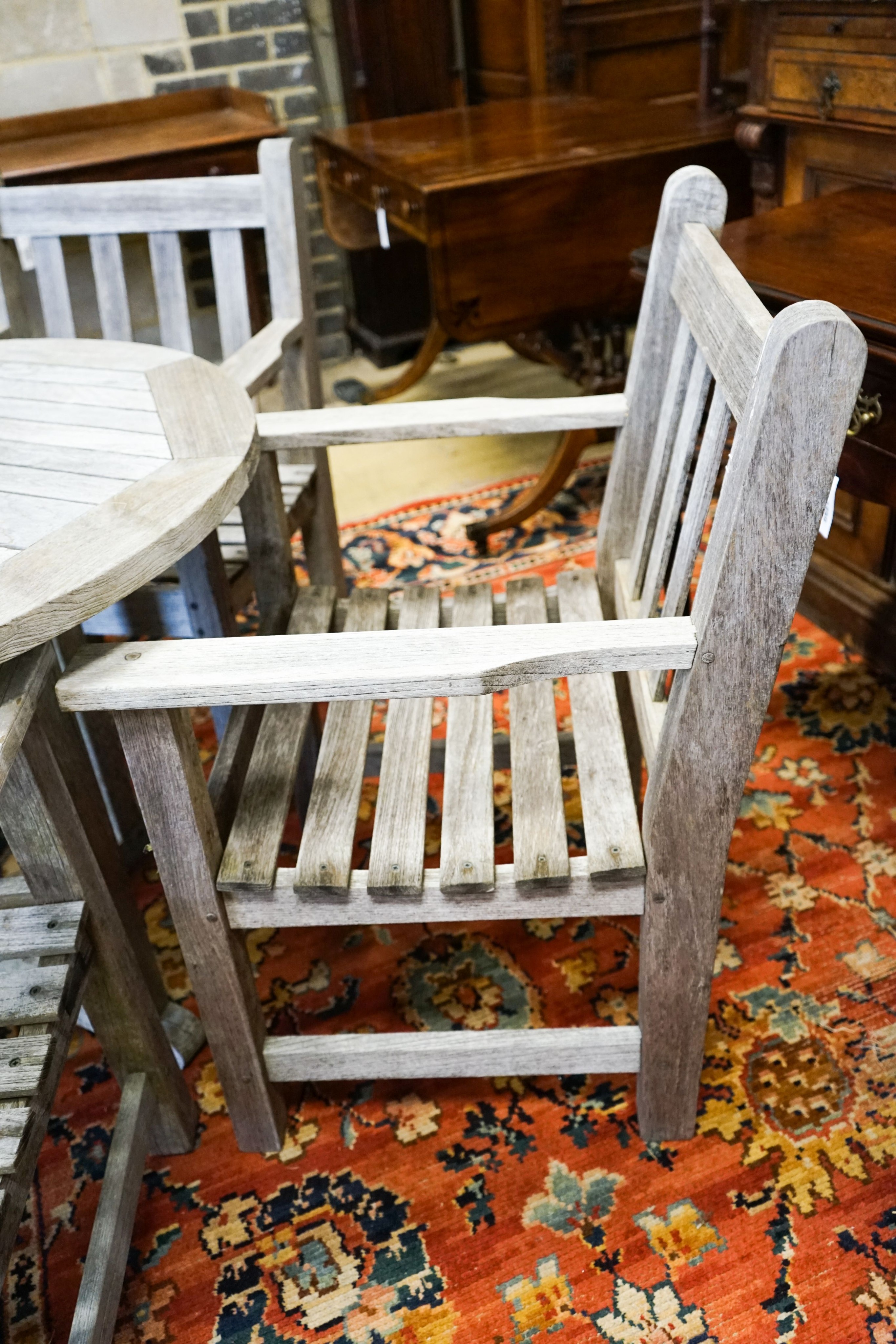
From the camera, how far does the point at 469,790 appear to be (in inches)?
50.6

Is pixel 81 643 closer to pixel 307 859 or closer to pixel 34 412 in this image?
pixel 34 412

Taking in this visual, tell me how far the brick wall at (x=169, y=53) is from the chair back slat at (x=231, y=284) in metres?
1.99

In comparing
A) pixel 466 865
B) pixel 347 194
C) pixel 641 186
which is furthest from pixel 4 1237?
pixel 347 194

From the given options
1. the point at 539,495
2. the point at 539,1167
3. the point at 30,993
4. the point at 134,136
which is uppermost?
the point at 134,136

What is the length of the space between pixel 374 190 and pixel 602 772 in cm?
217

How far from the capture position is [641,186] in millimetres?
2613

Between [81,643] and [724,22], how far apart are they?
2937 millimetres

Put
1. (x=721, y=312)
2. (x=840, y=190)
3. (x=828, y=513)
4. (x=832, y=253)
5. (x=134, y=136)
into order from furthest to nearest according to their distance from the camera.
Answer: (x=134, y=136), (x=840, y=190), (x=832, y=253), (x=721, y=312), (x=828, y=513)

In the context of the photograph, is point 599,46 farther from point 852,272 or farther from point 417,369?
point 852,272

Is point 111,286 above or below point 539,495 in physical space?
above

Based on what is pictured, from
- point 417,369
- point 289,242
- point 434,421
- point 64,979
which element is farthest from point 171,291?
point 417,369

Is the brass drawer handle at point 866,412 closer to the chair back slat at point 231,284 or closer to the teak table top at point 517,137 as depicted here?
the chair back slat at point 231,284

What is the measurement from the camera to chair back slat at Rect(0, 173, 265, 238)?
1.88 meters

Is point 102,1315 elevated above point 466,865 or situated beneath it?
situated beneath
